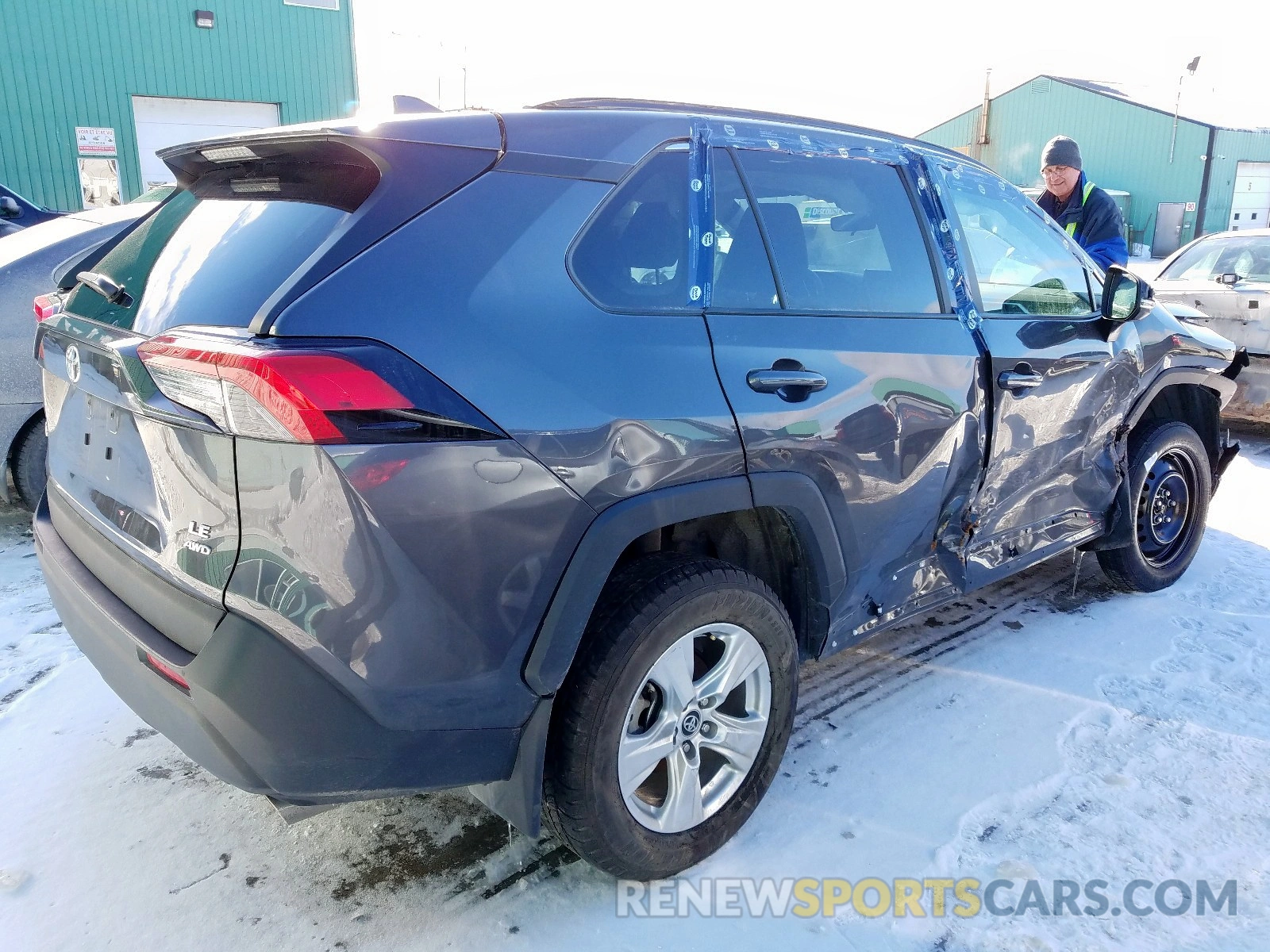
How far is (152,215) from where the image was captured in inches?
96.8

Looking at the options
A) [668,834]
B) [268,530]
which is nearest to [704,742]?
[668,834]

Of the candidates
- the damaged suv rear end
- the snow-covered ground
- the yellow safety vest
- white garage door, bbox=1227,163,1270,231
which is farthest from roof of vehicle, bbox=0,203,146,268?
white garage door, bbox=1227,163,1270,231

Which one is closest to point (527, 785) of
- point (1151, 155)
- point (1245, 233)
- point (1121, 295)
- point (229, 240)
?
point (229, 240)

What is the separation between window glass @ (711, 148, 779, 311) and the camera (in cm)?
226

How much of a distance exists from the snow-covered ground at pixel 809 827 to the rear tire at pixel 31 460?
1006 mm

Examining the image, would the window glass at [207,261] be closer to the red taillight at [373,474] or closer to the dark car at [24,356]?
the red taillight at [373,474]

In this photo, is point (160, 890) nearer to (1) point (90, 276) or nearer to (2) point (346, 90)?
(1) point (90, 276)

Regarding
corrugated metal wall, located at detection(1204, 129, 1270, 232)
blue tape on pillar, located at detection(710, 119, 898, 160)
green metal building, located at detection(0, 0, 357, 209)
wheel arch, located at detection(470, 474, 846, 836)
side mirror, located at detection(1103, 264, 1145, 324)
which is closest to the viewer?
wheel arch, located at detection(470, 474, 846, 836)

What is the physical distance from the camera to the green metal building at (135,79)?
14.1 metres

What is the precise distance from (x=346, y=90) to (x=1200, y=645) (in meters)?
16.8

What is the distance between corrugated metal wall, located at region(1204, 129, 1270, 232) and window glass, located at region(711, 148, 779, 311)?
38.1 metres

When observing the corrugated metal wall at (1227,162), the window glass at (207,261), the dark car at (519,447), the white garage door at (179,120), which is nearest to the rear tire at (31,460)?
the dark car at (519,447)

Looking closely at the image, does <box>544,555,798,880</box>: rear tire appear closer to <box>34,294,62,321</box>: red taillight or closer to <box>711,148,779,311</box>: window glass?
<box>711,148,779,311</box>: window glass

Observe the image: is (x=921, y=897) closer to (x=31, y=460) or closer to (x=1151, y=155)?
(x=31, y=460)
